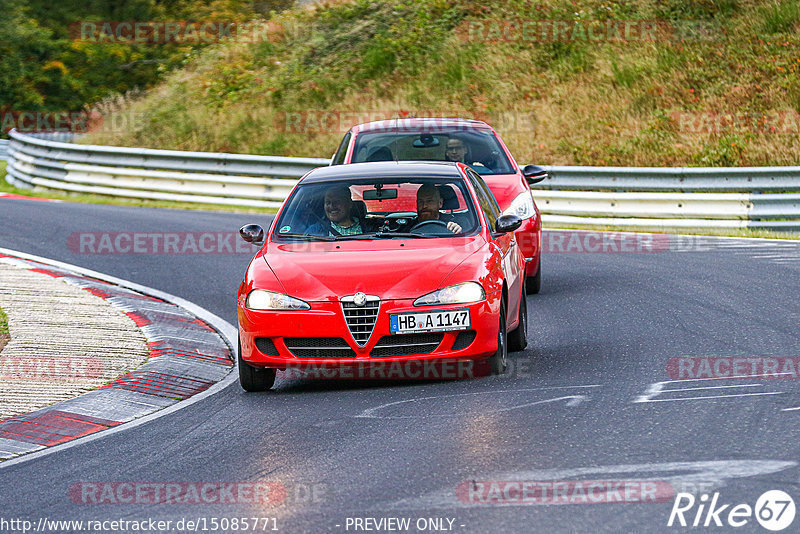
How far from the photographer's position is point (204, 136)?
1241 inches

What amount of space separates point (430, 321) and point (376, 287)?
43cm

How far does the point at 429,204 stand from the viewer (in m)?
9.82

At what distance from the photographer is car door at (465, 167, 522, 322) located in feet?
31.2

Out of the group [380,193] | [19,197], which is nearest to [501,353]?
[380,193]

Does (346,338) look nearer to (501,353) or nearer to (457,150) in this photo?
(501,353)

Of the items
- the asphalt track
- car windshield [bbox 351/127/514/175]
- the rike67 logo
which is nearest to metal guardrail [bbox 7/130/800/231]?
car windshield [bbox 351/127/514/175]

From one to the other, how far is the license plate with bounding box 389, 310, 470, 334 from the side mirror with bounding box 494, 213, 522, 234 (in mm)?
1210

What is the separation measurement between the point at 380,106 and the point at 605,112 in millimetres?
6112

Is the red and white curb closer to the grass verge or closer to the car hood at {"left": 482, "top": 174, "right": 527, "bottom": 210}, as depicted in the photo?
the grass verge

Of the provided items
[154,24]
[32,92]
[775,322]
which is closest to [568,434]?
[775,322]

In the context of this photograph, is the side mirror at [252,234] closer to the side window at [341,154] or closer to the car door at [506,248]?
the car door at [506,248]

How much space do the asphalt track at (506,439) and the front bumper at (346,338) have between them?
0.25m

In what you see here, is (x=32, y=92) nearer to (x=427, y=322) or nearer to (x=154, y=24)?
(x=154, y=24)

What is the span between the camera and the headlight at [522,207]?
504 inches
